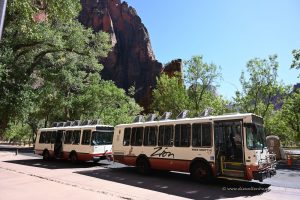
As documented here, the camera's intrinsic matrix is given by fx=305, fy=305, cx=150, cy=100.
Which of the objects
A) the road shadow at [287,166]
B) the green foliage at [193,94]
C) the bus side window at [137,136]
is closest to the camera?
the bus side window at [137,136]

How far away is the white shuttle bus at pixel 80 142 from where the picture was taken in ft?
70.8

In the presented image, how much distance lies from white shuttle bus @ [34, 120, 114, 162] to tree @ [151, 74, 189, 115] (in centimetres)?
2434

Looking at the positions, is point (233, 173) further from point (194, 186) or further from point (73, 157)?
point (73, 157)

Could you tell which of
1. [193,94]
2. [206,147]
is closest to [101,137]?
[206,147]

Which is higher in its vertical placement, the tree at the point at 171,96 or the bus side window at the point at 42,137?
the tree at the point at 171,96

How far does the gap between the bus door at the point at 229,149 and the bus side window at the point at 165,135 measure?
9.27ft

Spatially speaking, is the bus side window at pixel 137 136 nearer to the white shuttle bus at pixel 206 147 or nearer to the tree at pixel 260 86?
the white shuttle bus at pixel 206 147

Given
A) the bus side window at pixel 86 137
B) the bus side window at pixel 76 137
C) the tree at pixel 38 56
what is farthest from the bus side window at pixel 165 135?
the bus side window at pixel 76 137

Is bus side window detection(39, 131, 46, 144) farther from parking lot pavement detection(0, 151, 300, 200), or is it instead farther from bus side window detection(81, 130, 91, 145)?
parking lot pavement detection(0, 151, 300, 200)

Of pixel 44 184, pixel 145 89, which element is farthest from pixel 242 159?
pixel 145 89

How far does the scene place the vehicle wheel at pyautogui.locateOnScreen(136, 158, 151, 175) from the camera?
55.4ft

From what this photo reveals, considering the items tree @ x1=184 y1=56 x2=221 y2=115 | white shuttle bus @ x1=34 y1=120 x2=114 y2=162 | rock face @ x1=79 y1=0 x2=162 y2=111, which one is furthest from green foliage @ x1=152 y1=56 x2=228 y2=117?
rock face @ x1=79 y1=0 x2=162 y2=111

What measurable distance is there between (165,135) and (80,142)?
9195mm

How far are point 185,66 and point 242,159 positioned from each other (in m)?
33.6
